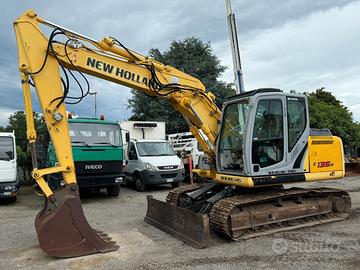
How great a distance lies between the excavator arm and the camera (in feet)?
17.3

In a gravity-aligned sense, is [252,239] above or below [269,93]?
below

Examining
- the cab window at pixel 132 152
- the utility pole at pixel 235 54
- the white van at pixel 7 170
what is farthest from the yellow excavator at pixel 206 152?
the cab window at pixel 132 152

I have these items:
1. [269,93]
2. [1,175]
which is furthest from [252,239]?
[1,175]

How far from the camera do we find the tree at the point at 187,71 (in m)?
27.9

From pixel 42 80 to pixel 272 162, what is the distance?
4279 mm

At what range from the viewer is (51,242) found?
17.0ft

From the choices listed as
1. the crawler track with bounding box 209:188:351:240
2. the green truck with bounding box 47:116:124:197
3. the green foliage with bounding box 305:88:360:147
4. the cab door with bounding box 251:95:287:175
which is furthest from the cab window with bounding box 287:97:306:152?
the green foliage with bounding box 305:88:360:147

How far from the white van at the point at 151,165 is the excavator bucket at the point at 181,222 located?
503cm

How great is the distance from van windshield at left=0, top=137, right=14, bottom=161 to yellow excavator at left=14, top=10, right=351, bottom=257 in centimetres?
549

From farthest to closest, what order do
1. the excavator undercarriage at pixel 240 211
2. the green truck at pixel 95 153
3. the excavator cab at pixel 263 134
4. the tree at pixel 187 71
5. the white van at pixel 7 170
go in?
the tree at pixel 187 71, the green truck at pixel 95 153, the white van at pixel 7 170, the excavator cab at pixel 263 134, the excavator undercarriage at pixel 240 211

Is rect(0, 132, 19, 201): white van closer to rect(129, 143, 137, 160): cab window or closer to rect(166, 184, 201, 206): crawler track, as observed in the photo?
rect(129, 143, 137, 160): cab window

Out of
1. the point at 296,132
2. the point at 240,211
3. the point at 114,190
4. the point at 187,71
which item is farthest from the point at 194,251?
the point at 187,71

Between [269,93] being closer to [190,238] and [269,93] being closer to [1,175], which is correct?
[190,238]

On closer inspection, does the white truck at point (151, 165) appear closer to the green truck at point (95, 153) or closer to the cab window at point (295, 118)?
the green truck at point (95, 153)
